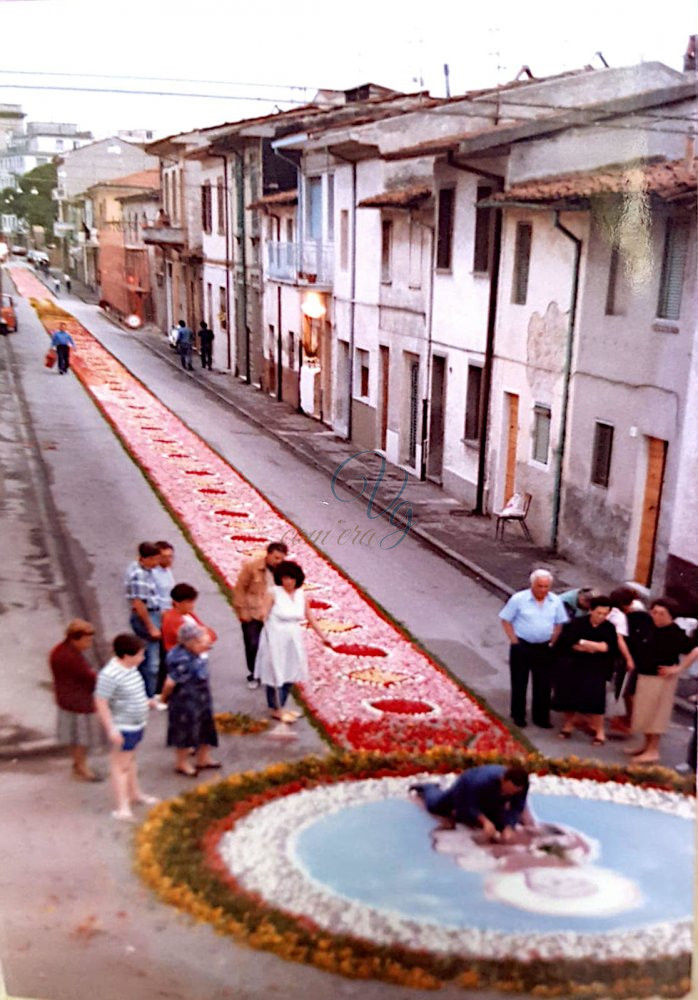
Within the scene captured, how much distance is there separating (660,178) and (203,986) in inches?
165

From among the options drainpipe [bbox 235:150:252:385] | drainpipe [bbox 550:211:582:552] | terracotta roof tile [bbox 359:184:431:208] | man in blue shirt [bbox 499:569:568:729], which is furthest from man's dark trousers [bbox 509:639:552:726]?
drainpipe [bbox 235:150:252:385]

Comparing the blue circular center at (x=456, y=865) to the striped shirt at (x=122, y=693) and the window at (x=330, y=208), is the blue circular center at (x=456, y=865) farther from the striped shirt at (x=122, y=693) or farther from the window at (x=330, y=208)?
the window at (x=330, y=208)

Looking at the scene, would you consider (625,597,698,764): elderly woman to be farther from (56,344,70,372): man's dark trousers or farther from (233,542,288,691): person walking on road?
(56,344,70,372): man's dark trousers

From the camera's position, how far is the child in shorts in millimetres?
4664

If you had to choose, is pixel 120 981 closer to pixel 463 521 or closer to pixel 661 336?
pixel 463 521

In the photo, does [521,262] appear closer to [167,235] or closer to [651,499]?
[651,499]

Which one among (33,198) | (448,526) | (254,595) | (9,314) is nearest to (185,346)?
(9,314)

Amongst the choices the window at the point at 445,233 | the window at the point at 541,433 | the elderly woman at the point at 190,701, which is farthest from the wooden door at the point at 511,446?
the elderly woman at the point at 190,701

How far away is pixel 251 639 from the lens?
5.23 m

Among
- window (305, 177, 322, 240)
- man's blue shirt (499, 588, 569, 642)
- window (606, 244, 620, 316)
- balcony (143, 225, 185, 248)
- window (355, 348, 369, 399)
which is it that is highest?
window (305, 177, 322, 240)

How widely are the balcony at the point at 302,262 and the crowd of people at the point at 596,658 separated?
2488mm

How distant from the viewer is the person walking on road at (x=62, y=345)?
6.58 m

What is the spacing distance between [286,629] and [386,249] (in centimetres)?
241

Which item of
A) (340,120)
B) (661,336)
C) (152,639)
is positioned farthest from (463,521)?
(340,120)
